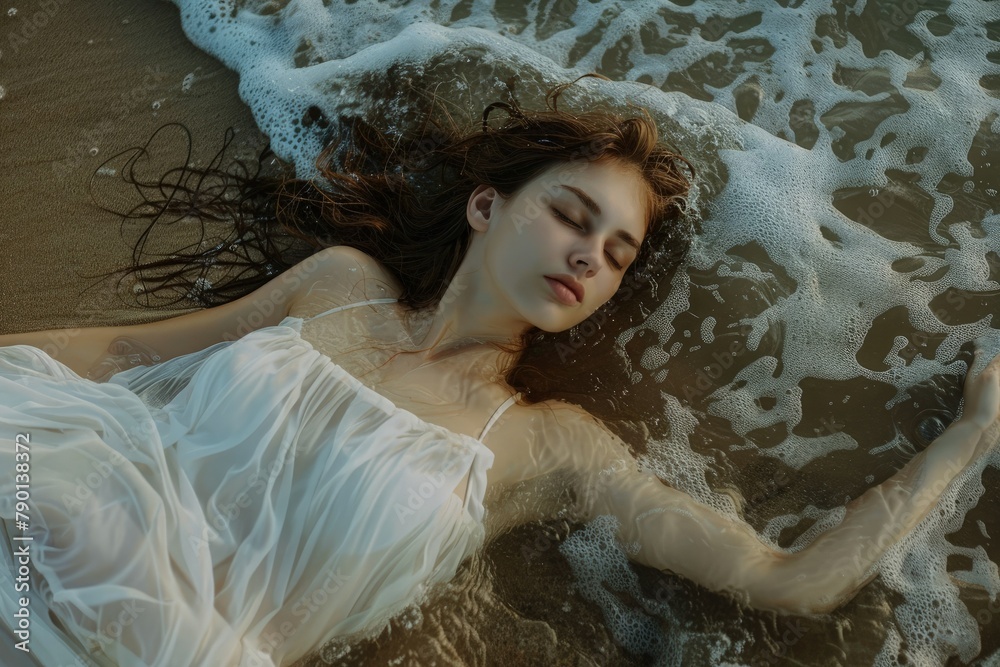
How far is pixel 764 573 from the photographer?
2.70 meters

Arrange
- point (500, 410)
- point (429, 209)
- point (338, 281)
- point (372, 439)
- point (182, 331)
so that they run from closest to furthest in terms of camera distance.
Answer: point (372, 439), point (500, 410), point (182, 331), point (338, 281), point (429, 209)

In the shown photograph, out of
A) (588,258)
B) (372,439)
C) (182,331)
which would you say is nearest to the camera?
(372,439)

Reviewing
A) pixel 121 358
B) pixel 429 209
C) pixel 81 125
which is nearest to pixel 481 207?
pixel 429 209

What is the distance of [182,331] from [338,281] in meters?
0.63

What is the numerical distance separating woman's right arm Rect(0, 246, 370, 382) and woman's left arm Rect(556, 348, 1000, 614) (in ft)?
4.05

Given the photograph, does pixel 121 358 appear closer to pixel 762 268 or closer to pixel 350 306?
pixel 350 306

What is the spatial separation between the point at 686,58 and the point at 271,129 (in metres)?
2.13

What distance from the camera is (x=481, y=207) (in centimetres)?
323

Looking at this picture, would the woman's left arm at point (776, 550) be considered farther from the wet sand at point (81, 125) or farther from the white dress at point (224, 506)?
the wet sand at point (81, 125)

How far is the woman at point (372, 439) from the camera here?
2260 millimetres

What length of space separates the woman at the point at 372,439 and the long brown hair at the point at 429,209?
2 centimetres

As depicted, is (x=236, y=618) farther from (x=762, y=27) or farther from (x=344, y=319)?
(x=762, y=27)

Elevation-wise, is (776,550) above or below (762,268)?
below

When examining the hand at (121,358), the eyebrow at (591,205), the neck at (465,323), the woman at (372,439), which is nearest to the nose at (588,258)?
the woman at (372,439)
